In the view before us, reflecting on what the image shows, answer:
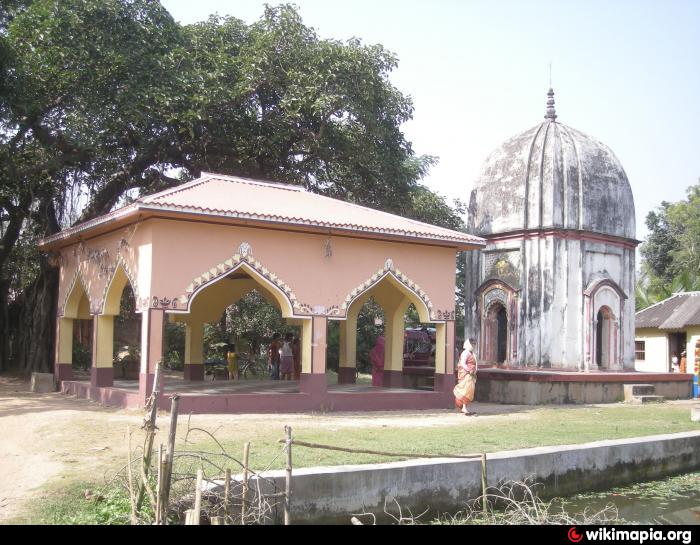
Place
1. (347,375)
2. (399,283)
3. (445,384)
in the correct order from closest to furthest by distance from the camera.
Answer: (399,283) → (445,384) → (347,375)

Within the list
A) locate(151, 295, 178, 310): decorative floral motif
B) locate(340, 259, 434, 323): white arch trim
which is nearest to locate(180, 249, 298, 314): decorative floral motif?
locate(151, 295, 178, 310): decorative floral motif

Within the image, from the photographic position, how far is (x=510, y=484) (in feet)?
28.0

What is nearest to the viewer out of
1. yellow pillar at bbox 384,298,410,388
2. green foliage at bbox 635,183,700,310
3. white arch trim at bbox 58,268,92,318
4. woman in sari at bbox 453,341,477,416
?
woman in sari at bbox 453,341,477,416

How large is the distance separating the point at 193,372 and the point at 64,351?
122 inches

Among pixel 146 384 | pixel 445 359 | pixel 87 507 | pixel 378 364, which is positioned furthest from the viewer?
pixel 378 364

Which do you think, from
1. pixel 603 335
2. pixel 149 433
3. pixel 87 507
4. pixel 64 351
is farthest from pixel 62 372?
pixel 603 335

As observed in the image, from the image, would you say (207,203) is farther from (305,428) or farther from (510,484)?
(510,484)

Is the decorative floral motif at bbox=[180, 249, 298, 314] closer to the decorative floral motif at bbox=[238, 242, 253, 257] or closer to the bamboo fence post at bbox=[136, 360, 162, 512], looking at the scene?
the decorative floral motif at bbox=[238, 242, 253, 257]

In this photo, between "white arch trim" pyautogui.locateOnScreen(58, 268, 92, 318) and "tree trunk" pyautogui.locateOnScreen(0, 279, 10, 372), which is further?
"tree trunk" pyautogui.locateOnScreen(0, 279, 10, 372)

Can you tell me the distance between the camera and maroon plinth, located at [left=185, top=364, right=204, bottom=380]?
18.3m

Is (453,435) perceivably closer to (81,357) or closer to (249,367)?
(249,367)

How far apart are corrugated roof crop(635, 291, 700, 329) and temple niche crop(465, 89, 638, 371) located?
8.55m

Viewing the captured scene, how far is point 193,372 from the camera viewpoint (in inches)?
721
